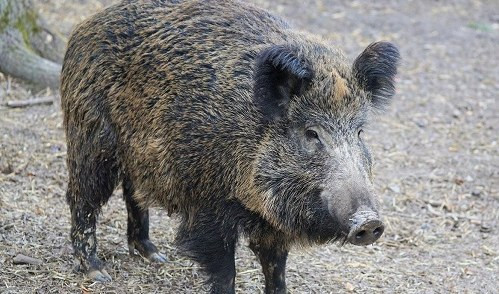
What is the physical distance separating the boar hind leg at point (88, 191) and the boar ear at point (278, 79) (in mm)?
1350

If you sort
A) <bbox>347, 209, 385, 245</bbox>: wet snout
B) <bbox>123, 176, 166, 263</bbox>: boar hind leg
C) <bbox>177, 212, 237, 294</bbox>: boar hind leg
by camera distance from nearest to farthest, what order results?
<bbox>347, 209, 385, 245</bbox>: wet snout < <bbox>177, 212, 237, 294</bbox>: boar hind leg < <bbox>123, 176, 166, 263</bbox>: boar hind leg

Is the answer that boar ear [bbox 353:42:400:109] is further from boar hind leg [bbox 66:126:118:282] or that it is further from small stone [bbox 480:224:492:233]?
small stone [bbox 480:224:492:233]

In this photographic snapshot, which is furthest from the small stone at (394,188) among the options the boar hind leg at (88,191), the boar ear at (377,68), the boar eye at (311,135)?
the boar eye at (311,135)

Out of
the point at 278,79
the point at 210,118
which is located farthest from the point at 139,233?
the point at 278,79

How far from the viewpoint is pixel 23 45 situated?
28.4 ft

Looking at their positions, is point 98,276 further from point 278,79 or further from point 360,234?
point 360,234

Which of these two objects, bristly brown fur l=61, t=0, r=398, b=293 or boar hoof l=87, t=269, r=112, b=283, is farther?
boar hoof l=87, t=269, r=112, b=283

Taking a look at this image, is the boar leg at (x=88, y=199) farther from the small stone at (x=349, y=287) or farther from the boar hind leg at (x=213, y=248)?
the small stone at (x=349, y=287)

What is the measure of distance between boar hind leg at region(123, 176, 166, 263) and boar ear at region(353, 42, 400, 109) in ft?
6.73

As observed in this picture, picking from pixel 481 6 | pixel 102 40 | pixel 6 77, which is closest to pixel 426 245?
pixel 102 40

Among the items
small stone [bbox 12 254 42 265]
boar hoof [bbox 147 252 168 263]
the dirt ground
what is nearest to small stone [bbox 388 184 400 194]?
the dirt ground

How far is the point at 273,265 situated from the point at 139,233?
48.4 inches

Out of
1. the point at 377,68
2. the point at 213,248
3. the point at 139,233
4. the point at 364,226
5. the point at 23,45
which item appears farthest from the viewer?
the point at 23,45

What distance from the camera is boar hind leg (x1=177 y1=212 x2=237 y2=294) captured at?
198 inches
